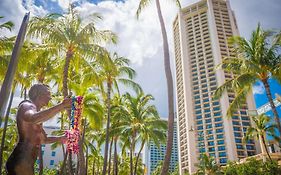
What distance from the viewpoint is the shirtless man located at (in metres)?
2.38

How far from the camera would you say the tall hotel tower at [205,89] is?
101 meters

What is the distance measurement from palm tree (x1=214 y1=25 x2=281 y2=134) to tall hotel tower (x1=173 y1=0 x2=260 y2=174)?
272 feet

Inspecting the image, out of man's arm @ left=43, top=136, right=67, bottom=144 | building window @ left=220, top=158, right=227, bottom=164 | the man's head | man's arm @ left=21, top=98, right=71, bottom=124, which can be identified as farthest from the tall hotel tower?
man's arm @ left=21, top=98, right=71, bottom=124

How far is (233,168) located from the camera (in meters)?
37.9

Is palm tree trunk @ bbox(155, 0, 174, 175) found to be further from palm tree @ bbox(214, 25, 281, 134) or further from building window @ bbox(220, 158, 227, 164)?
building window @ bbox(220, 158, 227, 164)

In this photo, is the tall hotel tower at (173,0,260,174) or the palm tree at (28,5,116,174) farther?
the tall hotel tower at (173,0,260,174)

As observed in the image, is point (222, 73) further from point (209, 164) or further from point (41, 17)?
point (41, 17)

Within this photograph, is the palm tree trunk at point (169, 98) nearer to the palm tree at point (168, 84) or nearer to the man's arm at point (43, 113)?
the palm tree at point (168, 84)

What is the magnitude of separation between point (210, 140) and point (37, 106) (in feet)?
357

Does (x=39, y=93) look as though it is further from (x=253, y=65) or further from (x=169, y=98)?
(x=253, y=65)

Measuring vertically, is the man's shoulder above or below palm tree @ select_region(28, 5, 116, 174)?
below

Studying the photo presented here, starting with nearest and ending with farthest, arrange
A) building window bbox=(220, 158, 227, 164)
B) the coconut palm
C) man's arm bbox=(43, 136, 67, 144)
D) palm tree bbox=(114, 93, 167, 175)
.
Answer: man's arm bbox=(43, 136, 67, 144) < the coconut palm < palm tree bbox=(114, 93, 167, 175) < building window bbox=(220, 158, 227, 164)

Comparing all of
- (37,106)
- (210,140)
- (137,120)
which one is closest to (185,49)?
(210,140)

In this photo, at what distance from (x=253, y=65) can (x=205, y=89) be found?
104 metres
